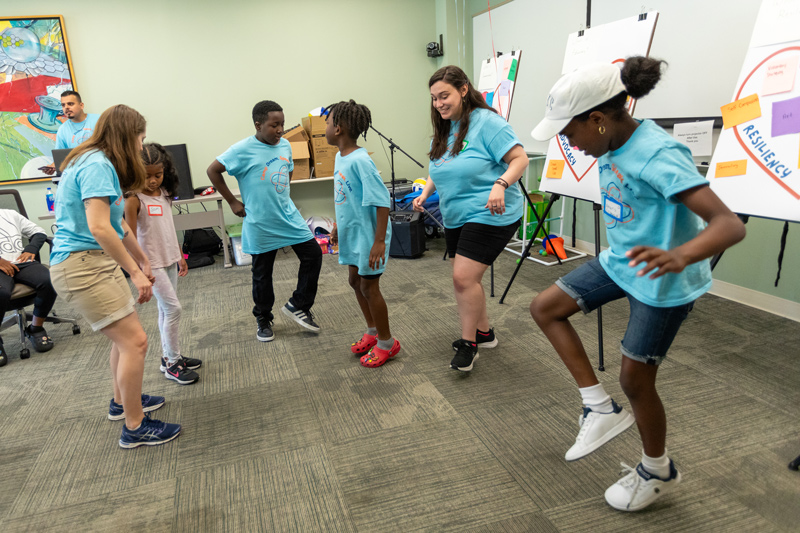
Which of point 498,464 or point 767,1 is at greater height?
point 767,1

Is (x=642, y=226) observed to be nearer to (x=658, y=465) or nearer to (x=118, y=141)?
(x=658, y=465)

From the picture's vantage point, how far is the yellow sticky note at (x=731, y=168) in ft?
7.32

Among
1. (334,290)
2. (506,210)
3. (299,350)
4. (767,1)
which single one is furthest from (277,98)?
(767,1)

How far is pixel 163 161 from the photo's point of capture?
232 centimetres

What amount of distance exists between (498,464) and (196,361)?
168 centimetres

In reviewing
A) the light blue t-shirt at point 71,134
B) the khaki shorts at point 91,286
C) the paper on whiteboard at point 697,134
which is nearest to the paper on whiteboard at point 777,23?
the paper on whiteboard at point 697,134

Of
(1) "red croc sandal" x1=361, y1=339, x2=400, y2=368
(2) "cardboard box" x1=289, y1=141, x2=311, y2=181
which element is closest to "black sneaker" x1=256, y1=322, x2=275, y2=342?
(1) "red croc sandal" x1=361, y1=339, x2=400, y2=368

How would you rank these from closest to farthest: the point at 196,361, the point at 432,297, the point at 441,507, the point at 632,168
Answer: the point at 632,168 < the point at 441,507 < the point at 196,361 < the point at 432,297

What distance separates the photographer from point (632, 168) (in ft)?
4.13

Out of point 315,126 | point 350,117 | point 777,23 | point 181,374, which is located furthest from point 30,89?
point 777,23

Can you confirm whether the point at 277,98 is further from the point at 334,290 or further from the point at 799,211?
the point at 799,211

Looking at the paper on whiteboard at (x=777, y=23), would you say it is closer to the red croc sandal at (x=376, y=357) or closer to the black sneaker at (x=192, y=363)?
the red croc sandal at (x=376, y=357)

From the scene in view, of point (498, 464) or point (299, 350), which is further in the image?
point (299, 350)

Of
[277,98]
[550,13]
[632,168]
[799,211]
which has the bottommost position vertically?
[799,211]
